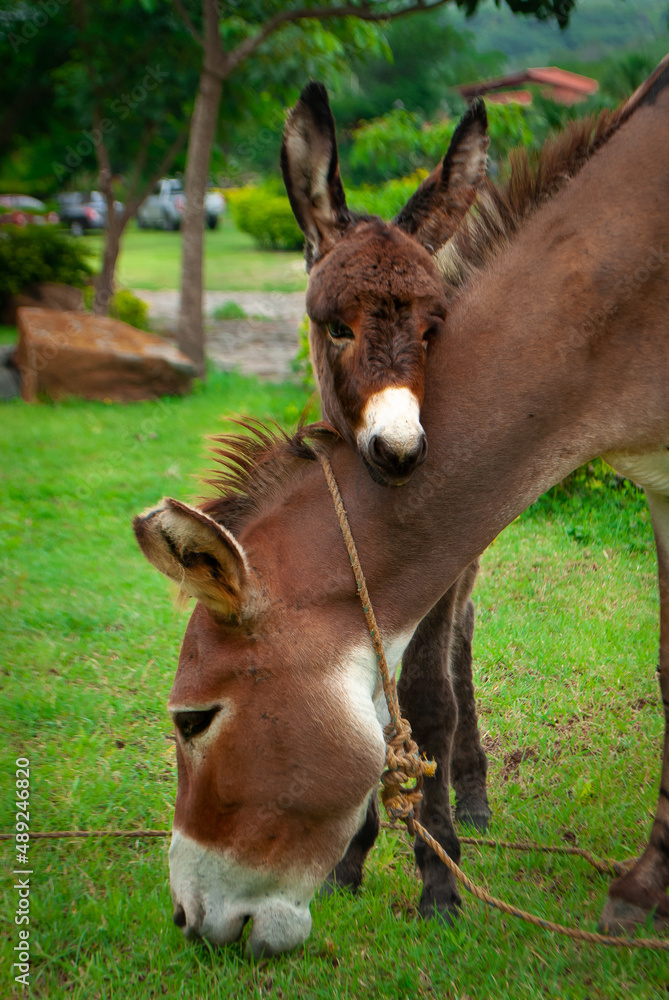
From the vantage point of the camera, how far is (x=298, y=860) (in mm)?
2053

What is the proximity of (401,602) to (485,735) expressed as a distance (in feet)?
6.01

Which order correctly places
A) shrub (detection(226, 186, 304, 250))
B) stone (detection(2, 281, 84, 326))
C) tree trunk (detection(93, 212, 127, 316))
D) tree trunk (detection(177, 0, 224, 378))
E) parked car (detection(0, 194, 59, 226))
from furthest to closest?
shrub (detection(226, 186, 304, 250)), parked car (detection(0, 194, 59, 226)), stone (detection(2, 281, 84, 326)), tree trunk (detection(93, 212, 127, 316)), tree trunk (detection(177, 0, 224, 378))

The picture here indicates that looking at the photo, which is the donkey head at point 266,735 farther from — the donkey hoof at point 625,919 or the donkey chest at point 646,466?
the donkey hoof at point 625,919

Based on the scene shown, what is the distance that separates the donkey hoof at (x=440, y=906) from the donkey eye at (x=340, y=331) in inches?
71.3

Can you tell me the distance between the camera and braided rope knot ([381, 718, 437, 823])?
84.3 inches

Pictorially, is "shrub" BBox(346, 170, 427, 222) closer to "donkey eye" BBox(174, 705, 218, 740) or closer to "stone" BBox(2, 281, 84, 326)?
"donkey eye" BBox(174, 705, 218, 740)

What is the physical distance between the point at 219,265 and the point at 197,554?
2463 centimetres

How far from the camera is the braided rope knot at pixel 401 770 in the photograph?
2141 millimetres

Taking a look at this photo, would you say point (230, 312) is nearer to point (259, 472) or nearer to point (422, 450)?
point (259, 472)

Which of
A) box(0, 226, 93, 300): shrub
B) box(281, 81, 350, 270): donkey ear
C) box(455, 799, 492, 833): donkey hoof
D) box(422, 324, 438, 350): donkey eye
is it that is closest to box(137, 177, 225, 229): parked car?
box(0, 226, 93, 300): shrub

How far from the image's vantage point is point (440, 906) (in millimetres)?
2588

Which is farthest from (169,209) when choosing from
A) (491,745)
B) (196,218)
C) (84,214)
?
(491,745)

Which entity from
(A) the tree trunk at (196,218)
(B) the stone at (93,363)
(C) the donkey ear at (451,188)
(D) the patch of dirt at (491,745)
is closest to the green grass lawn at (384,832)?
(D) the patch of dirt at (491,745)

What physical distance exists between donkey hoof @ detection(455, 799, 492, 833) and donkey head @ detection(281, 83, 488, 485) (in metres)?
1.74
